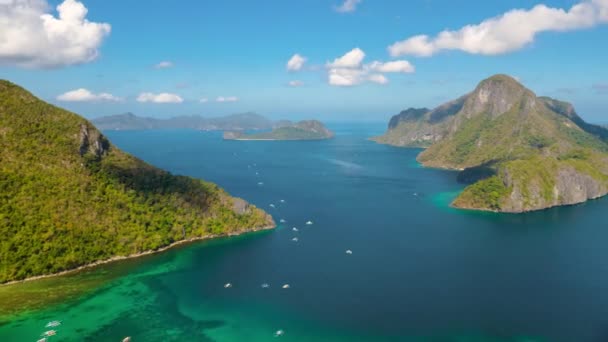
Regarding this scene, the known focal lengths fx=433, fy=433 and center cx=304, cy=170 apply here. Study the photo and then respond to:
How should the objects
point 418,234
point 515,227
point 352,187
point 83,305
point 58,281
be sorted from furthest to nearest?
point 352,187
point 515,227
point 418,234
point 58,281
point 83,305

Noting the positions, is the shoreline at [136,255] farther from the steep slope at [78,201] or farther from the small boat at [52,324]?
the small boat at [52,324]

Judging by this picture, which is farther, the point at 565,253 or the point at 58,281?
the point at 565,253

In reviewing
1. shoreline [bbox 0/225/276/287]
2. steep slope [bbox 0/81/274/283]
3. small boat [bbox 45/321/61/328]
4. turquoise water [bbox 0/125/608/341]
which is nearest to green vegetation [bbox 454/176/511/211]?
turquoise water [bbox 0/125/608/341]

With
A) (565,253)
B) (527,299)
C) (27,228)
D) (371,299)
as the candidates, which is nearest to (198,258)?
(27,228)

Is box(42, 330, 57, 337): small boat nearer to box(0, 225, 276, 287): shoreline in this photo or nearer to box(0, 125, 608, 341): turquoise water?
box(0, 125, 608, 341): turquoise water

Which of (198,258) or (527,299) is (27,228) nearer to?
(198,258)

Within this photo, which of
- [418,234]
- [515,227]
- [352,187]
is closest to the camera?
[418,234]

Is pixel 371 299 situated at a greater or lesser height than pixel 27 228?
lesser
